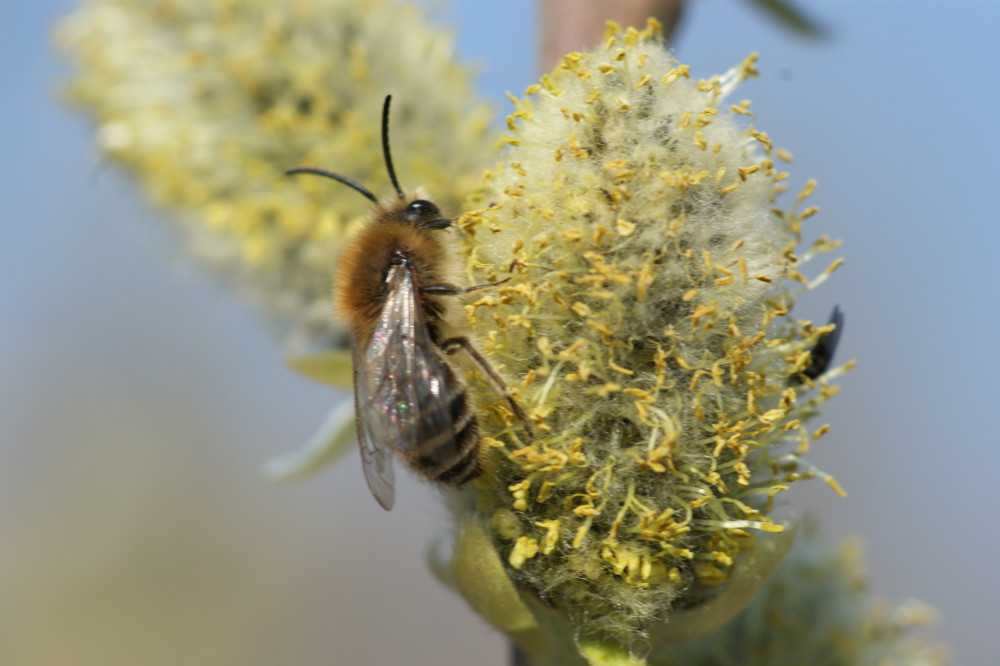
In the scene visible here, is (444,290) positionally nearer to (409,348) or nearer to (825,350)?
(409,348)

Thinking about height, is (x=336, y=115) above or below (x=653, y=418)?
above

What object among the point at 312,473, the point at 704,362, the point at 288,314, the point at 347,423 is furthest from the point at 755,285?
the point at 288,314

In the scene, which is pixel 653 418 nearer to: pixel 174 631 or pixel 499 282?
pixel 499 282

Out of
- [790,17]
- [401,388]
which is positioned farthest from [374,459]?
[790,17]

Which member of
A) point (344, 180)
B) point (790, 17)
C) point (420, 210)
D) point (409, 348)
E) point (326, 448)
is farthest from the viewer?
point (326, 448)

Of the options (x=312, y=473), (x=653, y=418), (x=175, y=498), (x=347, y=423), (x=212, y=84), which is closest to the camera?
(x=653, y=418)

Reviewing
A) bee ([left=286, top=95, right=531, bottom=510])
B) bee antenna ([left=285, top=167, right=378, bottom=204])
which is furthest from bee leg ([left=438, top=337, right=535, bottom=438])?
bee antenna ([left=285, top=167, right=378, bottom=204])
